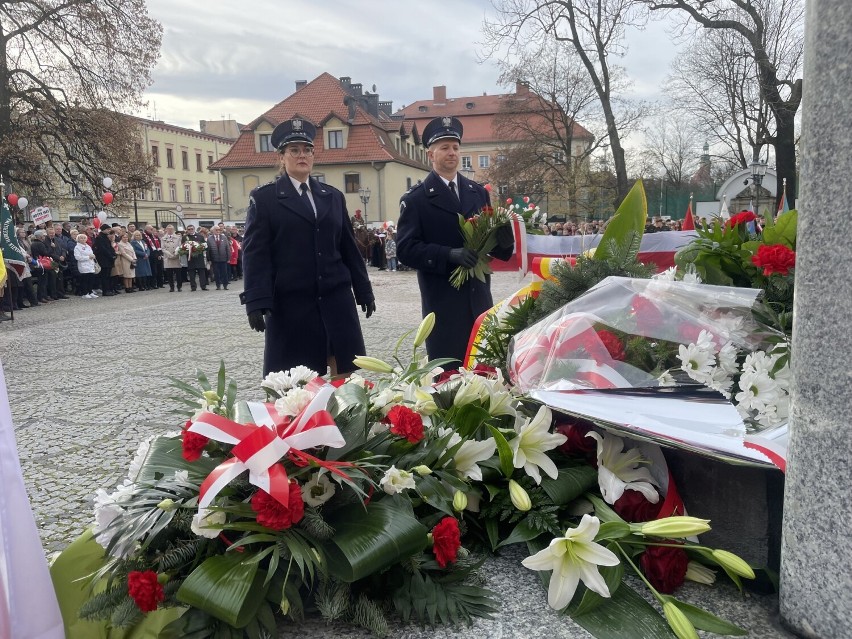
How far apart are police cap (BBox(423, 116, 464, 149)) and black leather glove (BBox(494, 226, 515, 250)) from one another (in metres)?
0.80

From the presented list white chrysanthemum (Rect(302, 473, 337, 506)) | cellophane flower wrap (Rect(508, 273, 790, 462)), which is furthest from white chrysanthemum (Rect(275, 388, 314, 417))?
cellophane flower wrap (Rect(508, 273, 790, 462))

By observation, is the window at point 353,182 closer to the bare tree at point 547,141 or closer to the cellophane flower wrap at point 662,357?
the bare tree at point 547,141

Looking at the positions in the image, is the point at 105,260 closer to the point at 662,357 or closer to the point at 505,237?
the point at 505,237

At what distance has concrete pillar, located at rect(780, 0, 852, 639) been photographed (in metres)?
1.25

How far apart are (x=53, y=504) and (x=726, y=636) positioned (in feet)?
11.0

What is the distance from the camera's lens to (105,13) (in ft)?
69.8

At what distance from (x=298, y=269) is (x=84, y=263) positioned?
14.8 m

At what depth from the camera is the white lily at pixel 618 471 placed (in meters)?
1.68

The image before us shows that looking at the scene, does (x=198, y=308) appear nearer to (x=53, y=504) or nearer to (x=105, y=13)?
(x=53, y=504)

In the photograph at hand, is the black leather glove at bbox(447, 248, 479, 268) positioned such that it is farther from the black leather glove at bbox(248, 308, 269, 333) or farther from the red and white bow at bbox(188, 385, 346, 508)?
the red and white bow at bbox(188, 385, 346, 508)

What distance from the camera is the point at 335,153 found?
4772 centimetres

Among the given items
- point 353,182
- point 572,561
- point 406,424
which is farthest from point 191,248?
point 353,182

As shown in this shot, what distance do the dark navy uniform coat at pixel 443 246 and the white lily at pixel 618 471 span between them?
2.67 m

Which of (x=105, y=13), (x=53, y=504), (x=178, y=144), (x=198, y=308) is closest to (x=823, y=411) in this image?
(x=53, y=504)
